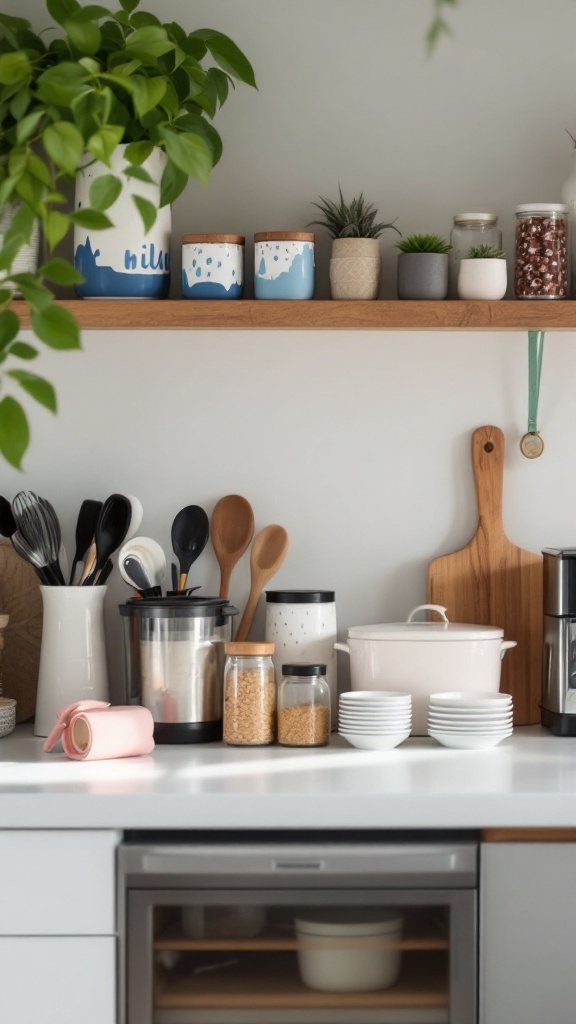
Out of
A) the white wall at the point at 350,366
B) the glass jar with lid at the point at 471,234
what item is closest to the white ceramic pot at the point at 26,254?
the white wall at the point at 350,366

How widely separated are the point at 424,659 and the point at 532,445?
1.67 feet

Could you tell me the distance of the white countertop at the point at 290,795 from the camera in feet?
5.45

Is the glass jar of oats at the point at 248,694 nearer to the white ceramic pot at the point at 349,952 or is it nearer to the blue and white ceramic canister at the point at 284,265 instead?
the white ceramic pot at the point at 349,952

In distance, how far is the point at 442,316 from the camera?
6.87 feet

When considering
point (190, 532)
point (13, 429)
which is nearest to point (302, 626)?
point (190, 532)

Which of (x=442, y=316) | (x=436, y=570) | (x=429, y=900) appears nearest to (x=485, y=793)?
(x=429, y=900)

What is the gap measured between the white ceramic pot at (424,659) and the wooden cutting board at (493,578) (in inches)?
6.3

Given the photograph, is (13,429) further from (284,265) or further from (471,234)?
Answer: (471,234)

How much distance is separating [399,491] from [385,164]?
650mm

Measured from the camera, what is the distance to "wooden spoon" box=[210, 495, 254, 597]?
7.63ft

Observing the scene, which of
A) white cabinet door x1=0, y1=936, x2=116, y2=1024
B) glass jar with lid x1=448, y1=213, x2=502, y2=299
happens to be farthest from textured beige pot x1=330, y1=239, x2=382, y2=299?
white cabinet door x1=0, y1=936, x2=116, y2=1024

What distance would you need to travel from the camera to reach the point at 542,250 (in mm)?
2113

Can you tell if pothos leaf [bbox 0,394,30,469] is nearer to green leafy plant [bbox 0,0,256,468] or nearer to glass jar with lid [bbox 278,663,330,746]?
green leafy plant [bbox 0,0,256,468]

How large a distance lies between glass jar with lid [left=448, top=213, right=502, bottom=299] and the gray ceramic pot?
0.20ft
